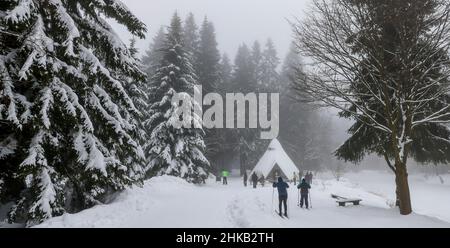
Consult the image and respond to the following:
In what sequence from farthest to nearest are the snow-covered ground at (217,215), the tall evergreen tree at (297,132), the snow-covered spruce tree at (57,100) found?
the tall evergreen tree at (297,132), the snow-covered ground at (217,215), the snow-covered spruce tree at (57,100)

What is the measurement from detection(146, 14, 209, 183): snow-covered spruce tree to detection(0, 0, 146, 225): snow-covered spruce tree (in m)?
13.4

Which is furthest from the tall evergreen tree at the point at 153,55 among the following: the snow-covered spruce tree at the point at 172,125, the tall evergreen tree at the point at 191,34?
the snow-covered spruce tree at the point at 172,125

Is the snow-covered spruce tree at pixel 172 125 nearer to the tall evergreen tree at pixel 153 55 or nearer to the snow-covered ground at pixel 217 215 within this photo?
the snow-covered ground at pixel 217 215

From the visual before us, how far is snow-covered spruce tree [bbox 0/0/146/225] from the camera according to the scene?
8.01m

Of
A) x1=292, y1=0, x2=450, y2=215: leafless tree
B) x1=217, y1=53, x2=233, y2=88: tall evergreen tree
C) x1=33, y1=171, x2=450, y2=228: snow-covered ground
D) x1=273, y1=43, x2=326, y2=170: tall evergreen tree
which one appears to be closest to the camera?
x1=33, y1=171, x2=450, y2=228: snow-covered ground

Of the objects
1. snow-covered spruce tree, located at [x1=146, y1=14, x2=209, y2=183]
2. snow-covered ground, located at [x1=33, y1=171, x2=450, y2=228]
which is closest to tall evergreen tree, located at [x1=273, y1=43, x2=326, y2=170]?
snow-covered spruce tree, located at [x1=146, y1=14, x2=209, y2=183]

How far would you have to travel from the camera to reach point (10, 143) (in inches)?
348

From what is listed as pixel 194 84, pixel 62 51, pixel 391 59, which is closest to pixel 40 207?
pixel 62 51

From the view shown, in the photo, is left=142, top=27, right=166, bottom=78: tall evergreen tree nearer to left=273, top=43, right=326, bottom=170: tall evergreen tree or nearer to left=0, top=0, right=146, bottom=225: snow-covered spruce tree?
left=273, top=43, right=326, bottom=170: tall evergreen tree

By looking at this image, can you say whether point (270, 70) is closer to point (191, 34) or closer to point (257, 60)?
point (257, 60)

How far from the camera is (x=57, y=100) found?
8.64m

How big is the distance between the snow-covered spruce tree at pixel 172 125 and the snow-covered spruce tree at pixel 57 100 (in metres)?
13.4

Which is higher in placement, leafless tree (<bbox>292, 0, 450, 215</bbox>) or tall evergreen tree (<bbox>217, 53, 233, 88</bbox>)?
tall evergreen tree (<bbox>217, 53, 233, 88</bbox>)

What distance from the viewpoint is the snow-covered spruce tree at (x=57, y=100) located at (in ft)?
26.3
